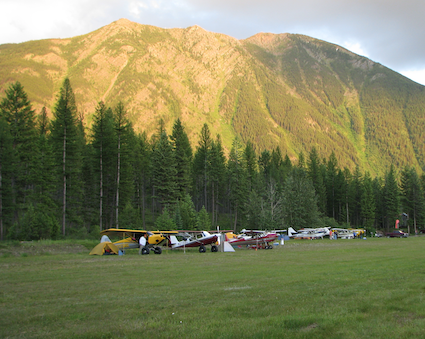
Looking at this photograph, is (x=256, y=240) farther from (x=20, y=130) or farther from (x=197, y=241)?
(x=20, y=130)

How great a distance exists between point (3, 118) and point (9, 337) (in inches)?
1593

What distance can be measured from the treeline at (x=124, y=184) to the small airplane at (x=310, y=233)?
8.94ft

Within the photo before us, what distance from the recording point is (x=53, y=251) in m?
25.9

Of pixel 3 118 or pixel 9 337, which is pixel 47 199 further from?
pixel 9 337

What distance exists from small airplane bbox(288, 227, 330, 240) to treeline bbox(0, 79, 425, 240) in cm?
273

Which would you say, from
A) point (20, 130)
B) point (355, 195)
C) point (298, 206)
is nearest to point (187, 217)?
point (20, 130)

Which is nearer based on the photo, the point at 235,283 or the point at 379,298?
the point at 379,298

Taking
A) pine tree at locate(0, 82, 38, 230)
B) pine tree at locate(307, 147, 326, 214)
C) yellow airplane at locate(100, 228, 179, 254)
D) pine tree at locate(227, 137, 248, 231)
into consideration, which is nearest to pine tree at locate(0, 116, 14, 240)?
pine tree at locate(0, 82, 38, 230)

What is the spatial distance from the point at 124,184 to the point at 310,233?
32.2 m

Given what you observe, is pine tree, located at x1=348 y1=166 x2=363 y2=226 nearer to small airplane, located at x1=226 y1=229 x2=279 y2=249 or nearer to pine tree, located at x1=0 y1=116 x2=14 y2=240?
small airplane, located at x1=226 y1=229 x2=279 y2=249

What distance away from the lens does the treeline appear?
37.2 meters

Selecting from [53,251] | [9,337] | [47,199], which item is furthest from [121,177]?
[9,337]

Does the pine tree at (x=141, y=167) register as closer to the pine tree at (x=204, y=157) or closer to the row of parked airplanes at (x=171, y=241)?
the pine tree at (x=204, y=157)

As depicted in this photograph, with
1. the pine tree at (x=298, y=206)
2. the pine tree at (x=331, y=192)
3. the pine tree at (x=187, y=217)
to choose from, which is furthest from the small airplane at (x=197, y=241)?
the pine tree at (x=331, y=192)
